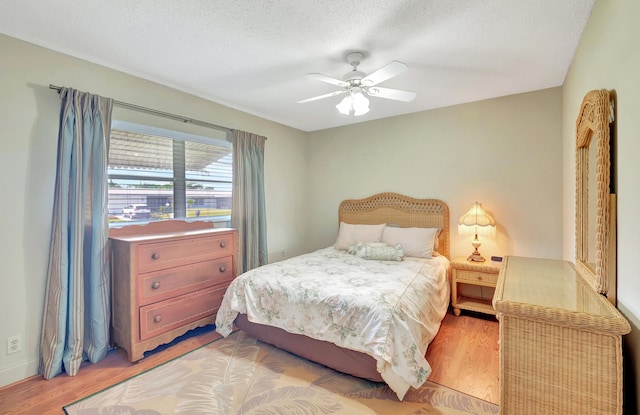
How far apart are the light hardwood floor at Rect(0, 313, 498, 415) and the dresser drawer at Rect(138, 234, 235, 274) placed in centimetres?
74

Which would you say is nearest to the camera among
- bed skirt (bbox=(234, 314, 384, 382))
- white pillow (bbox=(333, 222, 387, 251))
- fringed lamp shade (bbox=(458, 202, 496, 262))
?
bed skirt (bbox=(234, 314, 384, 382))

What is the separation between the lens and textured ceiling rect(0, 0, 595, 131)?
1702mm

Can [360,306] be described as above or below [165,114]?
below

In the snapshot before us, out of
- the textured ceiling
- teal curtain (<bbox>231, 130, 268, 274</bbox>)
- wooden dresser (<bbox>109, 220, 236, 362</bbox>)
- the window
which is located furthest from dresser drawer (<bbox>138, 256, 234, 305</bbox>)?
the textured ceiling

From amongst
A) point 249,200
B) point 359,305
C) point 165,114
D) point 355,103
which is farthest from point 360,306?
point 165,114

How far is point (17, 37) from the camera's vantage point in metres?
1.99

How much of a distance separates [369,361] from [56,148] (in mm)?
2763

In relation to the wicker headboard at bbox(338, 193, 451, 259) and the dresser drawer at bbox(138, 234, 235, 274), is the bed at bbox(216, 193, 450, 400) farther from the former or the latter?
the dresser drawer at bbox(138, 234, 235, 274)

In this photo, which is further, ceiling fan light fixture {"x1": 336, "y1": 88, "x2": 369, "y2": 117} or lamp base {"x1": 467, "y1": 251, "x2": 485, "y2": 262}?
lamp base {"x1": 467, "y1": 251, "x2": 485, "y2": 262}

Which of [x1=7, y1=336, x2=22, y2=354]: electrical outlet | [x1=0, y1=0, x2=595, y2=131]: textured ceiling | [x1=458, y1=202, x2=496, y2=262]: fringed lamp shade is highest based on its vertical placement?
[x1=0, y1=0, x2=595, y2=131]: textured ceiling

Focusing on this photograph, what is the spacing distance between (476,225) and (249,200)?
2.60m

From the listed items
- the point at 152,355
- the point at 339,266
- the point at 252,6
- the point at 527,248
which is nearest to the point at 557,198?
the point at 527,248

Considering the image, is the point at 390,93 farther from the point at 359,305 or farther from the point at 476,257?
the point at 476,257

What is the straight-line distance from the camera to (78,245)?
217cm
